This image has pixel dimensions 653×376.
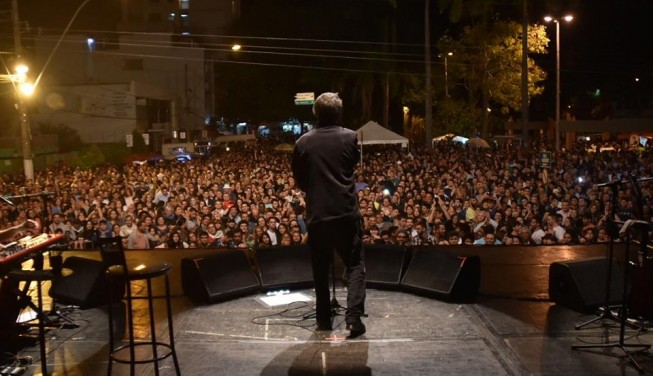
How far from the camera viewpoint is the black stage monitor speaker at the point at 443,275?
223 inches

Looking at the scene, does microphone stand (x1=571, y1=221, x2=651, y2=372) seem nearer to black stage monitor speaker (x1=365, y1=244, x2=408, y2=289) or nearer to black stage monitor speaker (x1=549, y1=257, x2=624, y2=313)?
black stage monitor speaker (x1=549, y1=257, x2=624, y2=313)

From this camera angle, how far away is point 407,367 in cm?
417

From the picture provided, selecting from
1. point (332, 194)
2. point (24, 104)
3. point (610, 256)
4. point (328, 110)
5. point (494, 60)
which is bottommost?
point (610, 256)

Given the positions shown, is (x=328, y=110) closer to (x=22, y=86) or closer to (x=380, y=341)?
(x=380, y=341)

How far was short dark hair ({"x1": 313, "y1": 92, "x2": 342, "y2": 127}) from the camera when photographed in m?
4.66

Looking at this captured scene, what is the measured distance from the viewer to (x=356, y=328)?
4.68m

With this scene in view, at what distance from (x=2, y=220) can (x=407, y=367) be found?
1084 cm

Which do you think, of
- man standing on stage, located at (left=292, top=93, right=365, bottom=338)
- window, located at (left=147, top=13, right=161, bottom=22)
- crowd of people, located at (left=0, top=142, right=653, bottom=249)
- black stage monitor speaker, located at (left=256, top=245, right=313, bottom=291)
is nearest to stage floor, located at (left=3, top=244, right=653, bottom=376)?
black stage monitor speaker, located at (left=256, top=245, right=313, bottom=291)

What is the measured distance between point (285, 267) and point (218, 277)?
27.2 inches

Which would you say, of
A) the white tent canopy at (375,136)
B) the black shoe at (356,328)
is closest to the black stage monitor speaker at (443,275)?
the black shoe at (356,328)

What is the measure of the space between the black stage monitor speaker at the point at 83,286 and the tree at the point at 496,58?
25682 millimetres

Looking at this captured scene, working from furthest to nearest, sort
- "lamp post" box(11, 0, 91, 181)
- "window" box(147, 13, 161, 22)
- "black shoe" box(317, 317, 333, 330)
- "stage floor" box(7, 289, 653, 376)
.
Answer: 1. "window" box(147, 13, 161, 22)
2. "lamp post" box(11, 0, 91, 181)
3. "black shoe" box(317, 317, 333, 330)
4. "stage floor" box(7, 289, 653, 376)

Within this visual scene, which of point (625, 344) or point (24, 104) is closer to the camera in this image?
point (625, 344)

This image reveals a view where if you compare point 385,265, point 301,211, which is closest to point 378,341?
point 385,265
